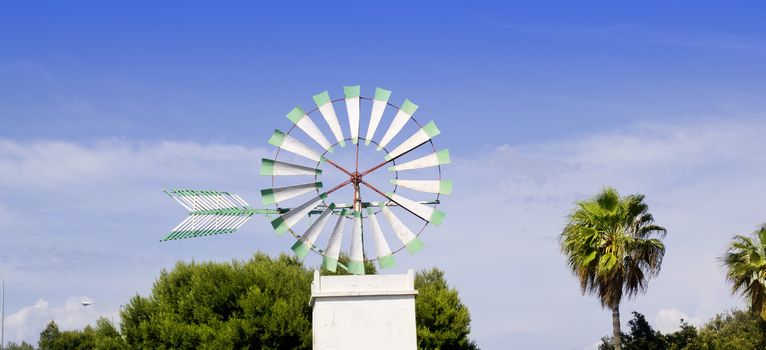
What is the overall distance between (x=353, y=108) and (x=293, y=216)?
3602 millimetres

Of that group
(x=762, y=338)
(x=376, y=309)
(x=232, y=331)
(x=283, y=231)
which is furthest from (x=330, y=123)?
(x=762, y=338)

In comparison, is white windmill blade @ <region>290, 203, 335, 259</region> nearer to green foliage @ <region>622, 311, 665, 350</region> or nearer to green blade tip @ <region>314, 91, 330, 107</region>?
green blade tip @ <region>314, 91, 330, 107</region>

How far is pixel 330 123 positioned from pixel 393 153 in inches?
80.9

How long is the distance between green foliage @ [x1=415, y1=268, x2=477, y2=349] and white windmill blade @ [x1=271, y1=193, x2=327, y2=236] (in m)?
19.4

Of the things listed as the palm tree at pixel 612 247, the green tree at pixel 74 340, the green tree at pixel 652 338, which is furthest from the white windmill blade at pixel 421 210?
the green tree at pixel 74 340

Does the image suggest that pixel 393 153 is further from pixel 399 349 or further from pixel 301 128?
pixel 399 349

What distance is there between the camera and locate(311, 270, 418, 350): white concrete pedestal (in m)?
27.9

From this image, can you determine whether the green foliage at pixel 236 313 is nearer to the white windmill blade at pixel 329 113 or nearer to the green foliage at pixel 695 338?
the green foliage at pixel 695 338

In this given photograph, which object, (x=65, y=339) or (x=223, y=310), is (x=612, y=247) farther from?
(x=65, y=339)

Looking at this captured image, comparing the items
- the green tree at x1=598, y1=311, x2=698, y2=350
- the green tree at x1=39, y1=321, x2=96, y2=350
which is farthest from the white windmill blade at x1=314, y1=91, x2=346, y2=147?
the green tree at x1=39, y1=321, x2=96, y2=350

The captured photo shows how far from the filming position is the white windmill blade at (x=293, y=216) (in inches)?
1105

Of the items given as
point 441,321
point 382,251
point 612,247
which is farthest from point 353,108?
point 441,321

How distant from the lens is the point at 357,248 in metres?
28.5

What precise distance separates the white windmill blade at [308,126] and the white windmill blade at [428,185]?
2.31m
